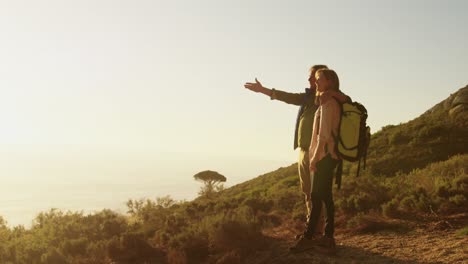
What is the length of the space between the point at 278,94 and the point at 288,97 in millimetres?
193

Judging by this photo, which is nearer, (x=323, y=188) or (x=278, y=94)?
(x=323, y=188)

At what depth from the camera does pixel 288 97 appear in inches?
286

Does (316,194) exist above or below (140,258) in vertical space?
above

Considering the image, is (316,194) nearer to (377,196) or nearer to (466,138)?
(377,196)

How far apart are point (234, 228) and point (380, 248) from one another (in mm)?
2562

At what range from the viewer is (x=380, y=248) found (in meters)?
7.07

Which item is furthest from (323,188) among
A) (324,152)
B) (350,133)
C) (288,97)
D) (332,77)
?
(288,97)

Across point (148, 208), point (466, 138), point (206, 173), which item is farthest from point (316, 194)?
point (206, 173)

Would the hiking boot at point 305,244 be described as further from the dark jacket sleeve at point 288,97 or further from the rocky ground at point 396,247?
the dark jacket sleeve at point 288,97

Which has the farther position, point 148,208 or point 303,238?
point 148,208

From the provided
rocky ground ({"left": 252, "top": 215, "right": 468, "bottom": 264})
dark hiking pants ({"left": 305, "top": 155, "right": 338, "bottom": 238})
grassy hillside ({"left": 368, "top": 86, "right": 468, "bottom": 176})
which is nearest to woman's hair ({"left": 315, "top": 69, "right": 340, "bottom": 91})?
dark hiking pants ({"left": 305, "top": 155, "right": 338, "bottom": 238})

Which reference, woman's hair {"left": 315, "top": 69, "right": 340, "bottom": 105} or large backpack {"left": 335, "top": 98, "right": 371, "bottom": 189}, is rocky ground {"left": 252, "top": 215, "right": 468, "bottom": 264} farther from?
woman's hair {"left": 315, "top": 69, "right": 340, "bottom": 105}

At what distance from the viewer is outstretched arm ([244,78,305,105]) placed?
7.21 metres

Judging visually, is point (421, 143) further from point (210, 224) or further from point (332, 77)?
point (332, 77)
